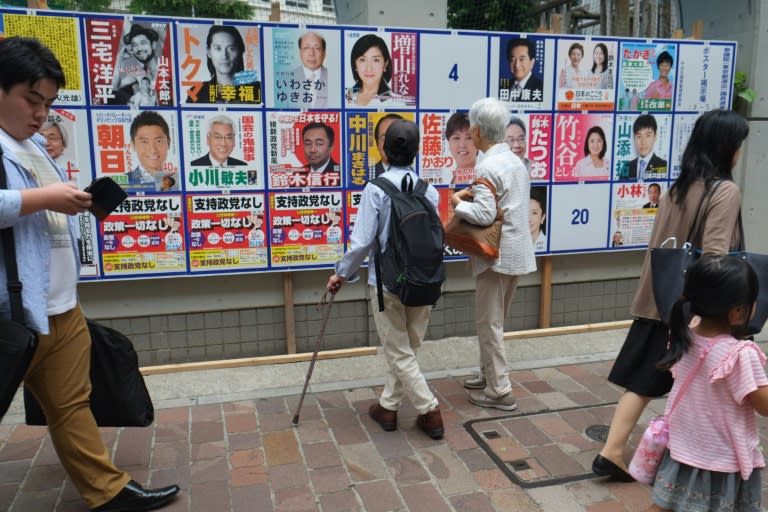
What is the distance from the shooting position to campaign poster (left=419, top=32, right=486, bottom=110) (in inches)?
178

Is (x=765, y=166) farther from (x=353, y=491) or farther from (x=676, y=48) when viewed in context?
(x=353, y=491)

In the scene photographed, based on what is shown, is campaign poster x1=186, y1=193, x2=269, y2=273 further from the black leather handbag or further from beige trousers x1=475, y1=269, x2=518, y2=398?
the black leather handbag

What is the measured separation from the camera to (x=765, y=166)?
18.4ft

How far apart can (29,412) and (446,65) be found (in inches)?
139

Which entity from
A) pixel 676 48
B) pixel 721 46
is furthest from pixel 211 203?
pixel 721 46

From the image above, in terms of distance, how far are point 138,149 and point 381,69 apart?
1.82m

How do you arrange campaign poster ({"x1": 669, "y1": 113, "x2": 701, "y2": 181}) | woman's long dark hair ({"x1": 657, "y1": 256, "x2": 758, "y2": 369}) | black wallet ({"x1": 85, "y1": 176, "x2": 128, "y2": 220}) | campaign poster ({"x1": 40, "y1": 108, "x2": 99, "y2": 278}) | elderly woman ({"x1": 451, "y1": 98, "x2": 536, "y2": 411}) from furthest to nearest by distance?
campaign poster ({"x1": 669, "y1": 113, "x2": 701, "y2": 181}) → campaign poster ({"x1": 40, "y1": 108, "x2": 99, "y2": 278}) → elderly woman ({"x1": 451, "y1": 98, "x2": 536, "y2": 411}) → black wallet ({"x1": 85, "y1": 176, "x2": 128, "y2": 220}) → woman's long dark hair ({"x1": 657, "y1": 256, "x2": 758, "y2": 369})

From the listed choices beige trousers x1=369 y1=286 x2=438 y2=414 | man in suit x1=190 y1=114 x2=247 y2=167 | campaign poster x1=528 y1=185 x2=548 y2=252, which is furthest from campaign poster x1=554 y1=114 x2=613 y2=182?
man in suit x1=190 y1=114 x2=247 y2=167

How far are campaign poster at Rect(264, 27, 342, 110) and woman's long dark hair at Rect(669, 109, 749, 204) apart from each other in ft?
8.02

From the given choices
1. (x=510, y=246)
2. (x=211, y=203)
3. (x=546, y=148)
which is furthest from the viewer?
(x=546, y=148)

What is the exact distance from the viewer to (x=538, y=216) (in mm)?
5000

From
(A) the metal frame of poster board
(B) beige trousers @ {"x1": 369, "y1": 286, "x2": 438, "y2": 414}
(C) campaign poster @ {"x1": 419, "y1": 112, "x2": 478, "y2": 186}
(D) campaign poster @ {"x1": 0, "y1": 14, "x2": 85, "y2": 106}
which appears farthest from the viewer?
(C) campaign poster @ {"x1": 419, "y1": 112, "x2": 478, "y2": 186}

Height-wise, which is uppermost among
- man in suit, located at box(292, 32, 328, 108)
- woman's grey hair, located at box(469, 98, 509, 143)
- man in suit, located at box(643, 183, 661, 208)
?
man in suit, located at box(292, 32, 328, 108)

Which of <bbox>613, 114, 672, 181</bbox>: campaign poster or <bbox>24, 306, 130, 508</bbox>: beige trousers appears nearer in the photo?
<bbox>24, 306, 130, 508</bbox>: beige trousers
